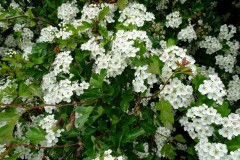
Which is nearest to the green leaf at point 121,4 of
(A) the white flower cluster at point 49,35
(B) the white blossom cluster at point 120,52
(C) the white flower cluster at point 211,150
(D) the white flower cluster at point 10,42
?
(B) the white blossom cluster at point 120,52

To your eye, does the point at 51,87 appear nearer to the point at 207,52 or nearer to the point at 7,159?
the point at 7,159

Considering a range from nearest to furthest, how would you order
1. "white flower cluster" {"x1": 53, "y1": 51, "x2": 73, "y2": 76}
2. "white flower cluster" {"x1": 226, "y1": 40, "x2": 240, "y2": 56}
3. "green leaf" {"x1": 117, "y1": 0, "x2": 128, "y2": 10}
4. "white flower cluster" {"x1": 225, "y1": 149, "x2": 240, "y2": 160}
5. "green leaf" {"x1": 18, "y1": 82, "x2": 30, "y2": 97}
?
"white flower cluster" {"x1": 225, "y1": 149, "x2": 240, "y2": 160} → "green leaf" {"x1": 18, "y1": 82, "x2": 30, "y2": 97} → "white flower cluster" {"x1": 53, "y1": 51, "x2": 73, "y2": 76} → "green leaf" {"x1": 117, "y1": 0, "x2": 128, "y2": 10} → "white flower cluster" {"x1": 226, "y1": 40, "x2": 240, "y2": 56}

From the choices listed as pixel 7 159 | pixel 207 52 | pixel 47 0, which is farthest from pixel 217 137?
pixel 47 0

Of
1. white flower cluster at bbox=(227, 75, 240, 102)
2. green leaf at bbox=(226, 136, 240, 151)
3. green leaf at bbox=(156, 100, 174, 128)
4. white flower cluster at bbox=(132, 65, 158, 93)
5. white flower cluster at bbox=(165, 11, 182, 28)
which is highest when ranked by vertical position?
white flower cluster at bbox=(165, 11, 182, 28)

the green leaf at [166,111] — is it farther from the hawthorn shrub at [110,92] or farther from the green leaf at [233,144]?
the green leaf at [233,144]

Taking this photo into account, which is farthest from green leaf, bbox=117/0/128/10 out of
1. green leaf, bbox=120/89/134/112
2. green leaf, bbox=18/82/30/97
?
green leaf, bbox=18/82/30/97

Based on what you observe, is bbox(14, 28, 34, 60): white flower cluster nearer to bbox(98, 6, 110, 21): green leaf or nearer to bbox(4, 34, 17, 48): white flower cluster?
bbox(4, 34, 17, 48): white flower cluster
